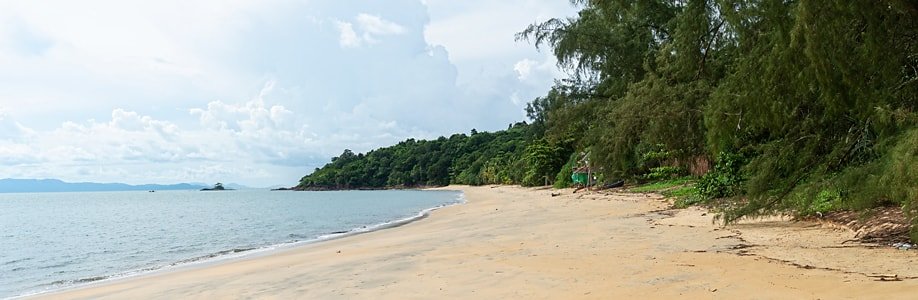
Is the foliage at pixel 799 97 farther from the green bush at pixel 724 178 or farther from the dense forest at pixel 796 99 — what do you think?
the green bush at pixel 724 178

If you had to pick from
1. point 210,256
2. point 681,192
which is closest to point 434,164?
point 681,192

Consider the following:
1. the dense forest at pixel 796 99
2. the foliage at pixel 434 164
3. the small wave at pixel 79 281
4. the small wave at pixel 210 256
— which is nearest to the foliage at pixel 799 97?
the dense forest at pixel 796 99

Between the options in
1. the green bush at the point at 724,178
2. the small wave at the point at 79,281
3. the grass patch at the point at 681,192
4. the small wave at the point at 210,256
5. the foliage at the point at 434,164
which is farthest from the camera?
the foliage at the point at 434,164

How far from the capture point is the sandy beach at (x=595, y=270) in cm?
545

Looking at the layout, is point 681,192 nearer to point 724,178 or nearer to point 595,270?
point 724,178

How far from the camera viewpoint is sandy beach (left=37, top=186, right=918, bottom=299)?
5.45 metres

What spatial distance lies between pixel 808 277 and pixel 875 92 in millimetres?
1971

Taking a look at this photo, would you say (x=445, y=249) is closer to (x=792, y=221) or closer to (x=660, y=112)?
(x=660, y=112)

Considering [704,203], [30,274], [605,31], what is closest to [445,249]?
[704,203]

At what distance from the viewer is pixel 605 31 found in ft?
66.4

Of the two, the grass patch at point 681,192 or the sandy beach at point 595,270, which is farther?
the grass patch at point 681,192

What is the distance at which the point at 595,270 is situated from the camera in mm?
6879

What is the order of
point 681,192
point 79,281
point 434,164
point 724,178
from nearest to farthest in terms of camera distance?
point 79,281, point 724,178, point 681,192, point 434,164

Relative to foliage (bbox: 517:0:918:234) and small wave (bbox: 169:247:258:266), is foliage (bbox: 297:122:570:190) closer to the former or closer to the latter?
small wave (bbox: 169:247:258:266)
